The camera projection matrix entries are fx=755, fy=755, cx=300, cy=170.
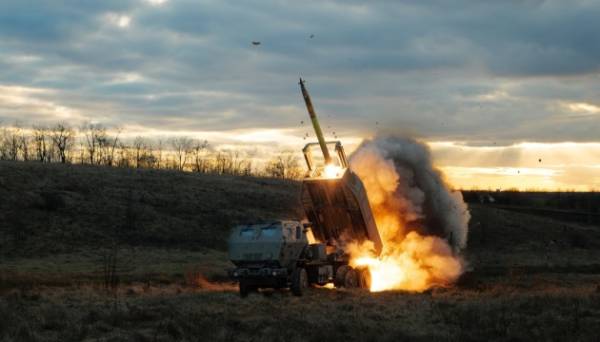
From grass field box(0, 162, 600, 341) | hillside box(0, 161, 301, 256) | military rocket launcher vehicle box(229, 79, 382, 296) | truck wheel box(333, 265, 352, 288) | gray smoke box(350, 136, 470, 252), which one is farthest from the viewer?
hillside box(0, 161, 301, 256)

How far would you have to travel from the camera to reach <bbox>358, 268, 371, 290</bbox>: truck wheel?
3169 centimetres

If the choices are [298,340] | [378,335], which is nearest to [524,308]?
[378,335]

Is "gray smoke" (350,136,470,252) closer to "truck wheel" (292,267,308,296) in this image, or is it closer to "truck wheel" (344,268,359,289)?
"truck wheel" (344,268,359,289)

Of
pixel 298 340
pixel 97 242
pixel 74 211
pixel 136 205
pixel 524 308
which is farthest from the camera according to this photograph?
pixel 136 205

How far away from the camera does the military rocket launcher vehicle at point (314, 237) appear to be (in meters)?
27.7

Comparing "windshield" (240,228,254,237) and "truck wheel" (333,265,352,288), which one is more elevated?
"windshield" (240,228,254,237)

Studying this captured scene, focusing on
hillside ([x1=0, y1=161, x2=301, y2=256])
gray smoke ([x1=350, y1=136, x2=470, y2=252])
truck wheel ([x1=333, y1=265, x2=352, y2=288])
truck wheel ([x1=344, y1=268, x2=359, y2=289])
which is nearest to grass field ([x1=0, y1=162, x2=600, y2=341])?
hillside ([x1=0, y1=161, x2=301, y2=256])

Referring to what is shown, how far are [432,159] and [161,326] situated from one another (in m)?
18.0

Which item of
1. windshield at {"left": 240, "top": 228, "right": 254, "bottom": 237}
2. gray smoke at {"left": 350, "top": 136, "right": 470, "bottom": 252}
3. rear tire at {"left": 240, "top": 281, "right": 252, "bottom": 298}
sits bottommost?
rear tire at {"left": 240, "top": 281, "right": 252, "bottom": 298}

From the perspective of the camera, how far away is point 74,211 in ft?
186

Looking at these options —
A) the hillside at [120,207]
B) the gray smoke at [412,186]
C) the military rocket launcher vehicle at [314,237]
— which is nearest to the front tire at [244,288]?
the military rocket launcher vehicle at [314,237]

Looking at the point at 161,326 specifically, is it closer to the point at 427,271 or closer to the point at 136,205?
the point at 427,271

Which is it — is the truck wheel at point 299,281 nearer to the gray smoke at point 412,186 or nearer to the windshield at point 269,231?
the windshield at point 269,231

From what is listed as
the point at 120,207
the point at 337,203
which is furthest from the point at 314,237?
the point at 120,207
